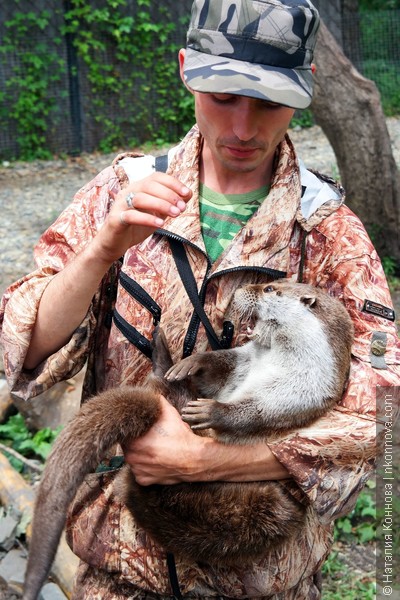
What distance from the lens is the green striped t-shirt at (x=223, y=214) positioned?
8.03ft

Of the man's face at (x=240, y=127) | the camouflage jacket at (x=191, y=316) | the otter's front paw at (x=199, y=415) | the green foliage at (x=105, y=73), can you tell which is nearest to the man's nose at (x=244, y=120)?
the man's face at (x=240, y=127)

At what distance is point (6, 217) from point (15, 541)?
255 inches

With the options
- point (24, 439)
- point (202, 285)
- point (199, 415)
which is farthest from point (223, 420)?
point (24, 439)

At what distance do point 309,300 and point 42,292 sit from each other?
0.83m

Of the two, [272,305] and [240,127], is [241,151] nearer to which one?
[240,127]

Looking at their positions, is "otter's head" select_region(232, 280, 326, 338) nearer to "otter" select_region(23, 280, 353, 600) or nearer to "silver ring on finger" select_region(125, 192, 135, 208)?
"otter" select_region(23, 280, 353, 600)

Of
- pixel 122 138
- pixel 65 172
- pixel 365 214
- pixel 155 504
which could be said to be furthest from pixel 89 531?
pixel 122 138

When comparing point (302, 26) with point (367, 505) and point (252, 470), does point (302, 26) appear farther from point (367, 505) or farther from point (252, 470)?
point (367, 505)

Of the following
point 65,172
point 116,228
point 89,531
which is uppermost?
point 116,228

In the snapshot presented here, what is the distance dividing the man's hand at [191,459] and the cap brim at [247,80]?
961 mm

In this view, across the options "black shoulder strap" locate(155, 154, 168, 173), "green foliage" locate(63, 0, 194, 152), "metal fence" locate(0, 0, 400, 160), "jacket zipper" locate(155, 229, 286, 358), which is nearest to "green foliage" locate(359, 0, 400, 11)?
"metal fence" locate(0, 0, 400, 160)

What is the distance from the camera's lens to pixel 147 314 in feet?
7.95

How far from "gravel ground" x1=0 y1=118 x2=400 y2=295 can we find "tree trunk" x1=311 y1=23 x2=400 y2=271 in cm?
277

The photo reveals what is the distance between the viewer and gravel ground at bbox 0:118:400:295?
8.89 meters
